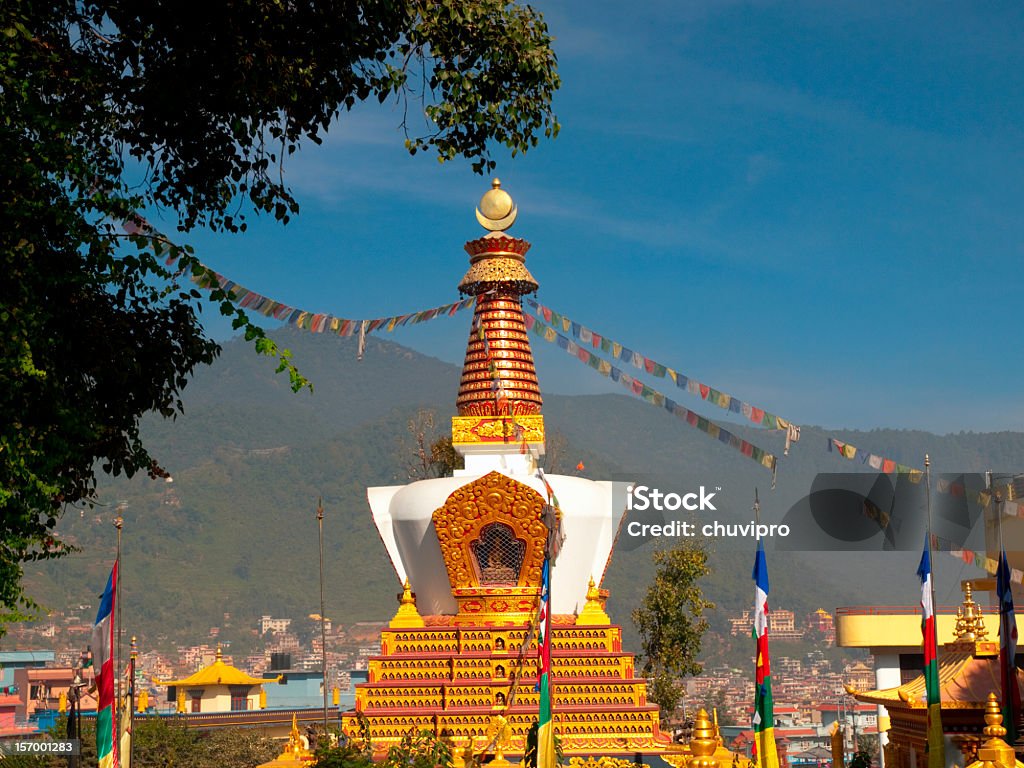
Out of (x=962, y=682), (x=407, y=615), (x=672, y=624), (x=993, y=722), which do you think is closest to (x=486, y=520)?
(x=407, y=615)

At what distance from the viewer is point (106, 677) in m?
14.6

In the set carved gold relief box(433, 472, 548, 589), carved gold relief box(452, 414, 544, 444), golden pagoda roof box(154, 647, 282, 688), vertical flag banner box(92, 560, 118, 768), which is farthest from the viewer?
golden pagoda roof box(154, 647, 282, 688)

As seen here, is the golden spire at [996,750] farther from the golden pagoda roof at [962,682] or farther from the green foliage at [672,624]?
the green foliage at [672,624]

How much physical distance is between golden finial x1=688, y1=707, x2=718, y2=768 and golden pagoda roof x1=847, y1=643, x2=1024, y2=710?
2116mm

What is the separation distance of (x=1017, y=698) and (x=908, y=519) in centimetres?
2698

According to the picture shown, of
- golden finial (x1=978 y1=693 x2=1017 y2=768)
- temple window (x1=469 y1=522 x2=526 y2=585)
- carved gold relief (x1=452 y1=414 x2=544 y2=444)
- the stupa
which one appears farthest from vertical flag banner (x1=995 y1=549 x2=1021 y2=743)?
carved gold relief (x1=452 y1=414 x2=544 y2=444)

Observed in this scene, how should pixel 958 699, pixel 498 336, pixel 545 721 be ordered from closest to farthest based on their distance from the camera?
pixel 958 699, pixel 545 721, pixel 498 336

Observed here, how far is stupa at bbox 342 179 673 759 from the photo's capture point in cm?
2470

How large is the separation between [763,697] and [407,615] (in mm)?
12412

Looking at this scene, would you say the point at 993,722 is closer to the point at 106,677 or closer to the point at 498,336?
the point at 106,677

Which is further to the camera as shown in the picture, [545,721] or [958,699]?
[545,721]

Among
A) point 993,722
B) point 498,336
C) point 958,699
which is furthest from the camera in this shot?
point 498,336

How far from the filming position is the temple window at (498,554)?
27.1 m

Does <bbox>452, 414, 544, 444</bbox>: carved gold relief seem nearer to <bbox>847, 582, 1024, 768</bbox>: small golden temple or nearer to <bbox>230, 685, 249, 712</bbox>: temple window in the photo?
<bbox>847, 582, 1024, 768</bbox>: small golden temple
